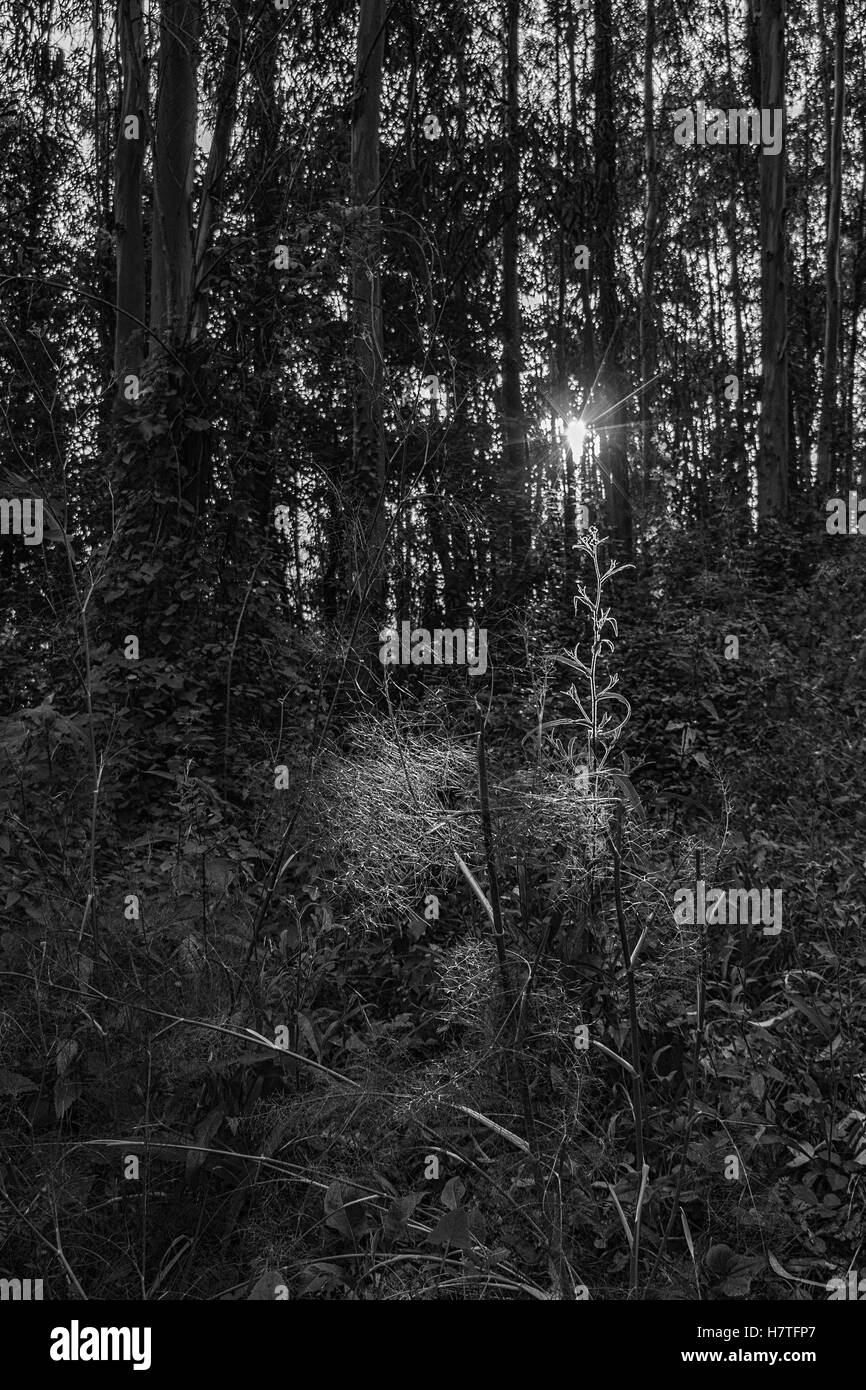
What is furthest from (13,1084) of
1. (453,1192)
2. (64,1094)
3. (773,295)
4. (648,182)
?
(648,182)

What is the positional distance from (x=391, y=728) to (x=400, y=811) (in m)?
0.41

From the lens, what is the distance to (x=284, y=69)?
8.44 metres

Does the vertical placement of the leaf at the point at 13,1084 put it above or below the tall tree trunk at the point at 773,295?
below

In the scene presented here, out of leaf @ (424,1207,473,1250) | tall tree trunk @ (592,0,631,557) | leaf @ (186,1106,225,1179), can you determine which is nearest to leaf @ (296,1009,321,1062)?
leaf @ (186,1106,225,1179)

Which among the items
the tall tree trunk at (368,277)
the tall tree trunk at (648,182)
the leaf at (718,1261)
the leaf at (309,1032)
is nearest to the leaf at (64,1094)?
the leaf at (309,1032)

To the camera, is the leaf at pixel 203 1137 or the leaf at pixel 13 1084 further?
the leaf at pixel 13 1084

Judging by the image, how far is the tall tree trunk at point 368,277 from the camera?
608 cm

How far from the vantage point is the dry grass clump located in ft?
8.41

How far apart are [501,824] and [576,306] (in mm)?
14144

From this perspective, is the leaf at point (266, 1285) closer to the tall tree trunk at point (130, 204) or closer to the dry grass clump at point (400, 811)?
the dry grass clump at point (400, 811)

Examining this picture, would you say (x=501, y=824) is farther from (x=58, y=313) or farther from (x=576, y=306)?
(x=576, y=306)

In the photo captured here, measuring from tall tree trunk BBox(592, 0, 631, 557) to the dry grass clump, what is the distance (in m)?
8.82

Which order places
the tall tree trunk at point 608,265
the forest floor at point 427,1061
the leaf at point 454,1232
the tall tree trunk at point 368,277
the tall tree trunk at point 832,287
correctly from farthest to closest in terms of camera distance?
the tall tree trunk at point 832,287, the tall tree trunk at point 608,265, the tall tree trunk at point 368,277, the forest floor at point 427,1061, the leaf at point 454,1232

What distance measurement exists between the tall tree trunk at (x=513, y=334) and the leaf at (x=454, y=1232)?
22.8 feet
